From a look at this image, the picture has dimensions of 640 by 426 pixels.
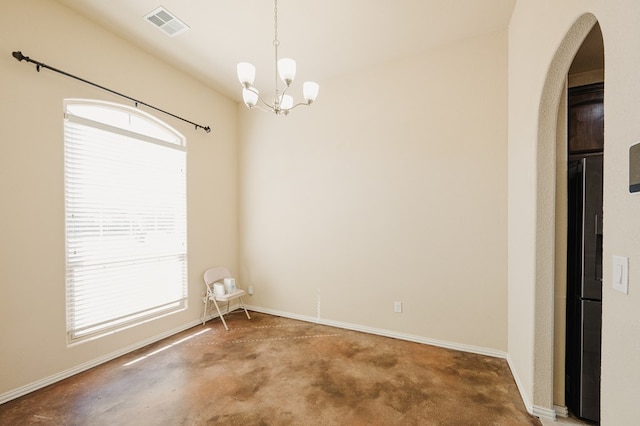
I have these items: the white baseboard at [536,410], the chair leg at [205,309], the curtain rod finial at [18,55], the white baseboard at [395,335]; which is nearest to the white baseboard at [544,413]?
the white baseboard at [536,410]

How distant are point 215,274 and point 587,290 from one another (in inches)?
148

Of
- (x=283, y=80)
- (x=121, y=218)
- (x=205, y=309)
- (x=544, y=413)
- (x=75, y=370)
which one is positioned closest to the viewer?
(x=544, y=413)

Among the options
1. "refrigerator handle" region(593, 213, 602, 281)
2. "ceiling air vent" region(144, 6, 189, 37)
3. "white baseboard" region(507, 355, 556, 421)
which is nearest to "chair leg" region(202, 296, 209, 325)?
"ceiling air vent" region(144, 6, 189, 37)

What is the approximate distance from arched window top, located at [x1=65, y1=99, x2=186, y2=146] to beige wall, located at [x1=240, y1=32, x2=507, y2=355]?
121cm

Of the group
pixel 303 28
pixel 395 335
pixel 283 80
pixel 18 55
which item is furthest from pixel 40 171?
pixel 395 335

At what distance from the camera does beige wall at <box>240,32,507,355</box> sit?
283 cm

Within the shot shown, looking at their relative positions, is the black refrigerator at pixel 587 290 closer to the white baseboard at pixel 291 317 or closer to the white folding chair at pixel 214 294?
the white baseboard at pixel 291 317

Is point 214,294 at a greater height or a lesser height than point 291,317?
greater

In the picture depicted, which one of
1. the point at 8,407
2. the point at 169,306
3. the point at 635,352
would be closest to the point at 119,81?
the point at 169,306

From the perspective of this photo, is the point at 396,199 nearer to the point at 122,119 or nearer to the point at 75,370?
the point at 122,119

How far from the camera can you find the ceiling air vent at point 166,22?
2.54m

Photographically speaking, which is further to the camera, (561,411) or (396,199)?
(396,199)

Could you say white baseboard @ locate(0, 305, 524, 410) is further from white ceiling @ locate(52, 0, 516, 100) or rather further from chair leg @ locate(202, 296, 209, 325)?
white ceiling @ locate(52, 0, 516, 100)

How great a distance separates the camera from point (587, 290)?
1829 millimetres
